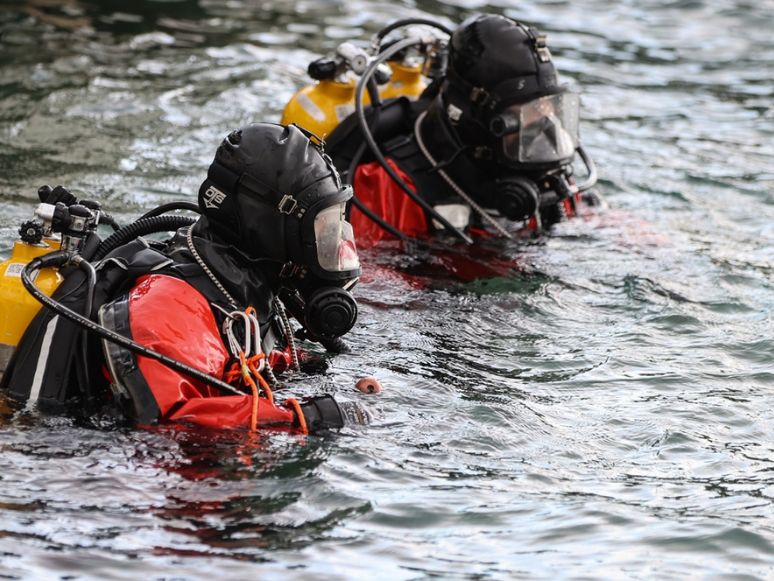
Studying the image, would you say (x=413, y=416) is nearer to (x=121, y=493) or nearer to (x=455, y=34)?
(x=121, y=493)

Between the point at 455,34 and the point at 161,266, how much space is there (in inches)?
112

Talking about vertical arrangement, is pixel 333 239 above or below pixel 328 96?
below

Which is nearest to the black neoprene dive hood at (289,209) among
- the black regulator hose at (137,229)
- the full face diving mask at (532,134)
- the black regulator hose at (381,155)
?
the black regulator hose at (137,229)

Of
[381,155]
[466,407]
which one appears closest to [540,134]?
[381,155]

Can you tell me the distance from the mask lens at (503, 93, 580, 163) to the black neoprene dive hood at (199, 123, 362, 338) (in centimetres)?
205

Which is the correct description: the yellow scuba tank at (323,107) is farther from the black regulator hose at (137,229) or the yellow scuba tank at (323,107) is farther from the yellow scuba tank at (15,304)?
the yellow scuba tank at (15,304)

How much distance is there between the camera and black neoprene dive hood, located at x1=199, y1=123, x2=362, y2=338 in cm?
335

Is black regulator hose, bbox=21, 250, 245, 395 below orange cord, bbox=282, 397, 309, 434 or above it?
above

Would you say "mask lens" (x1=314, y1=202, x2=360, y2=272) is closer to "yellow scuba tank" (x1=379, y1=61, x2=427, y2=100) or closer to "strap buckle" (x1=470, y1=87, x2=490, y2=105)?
"strap buckle" (x1=470, y1=87, x2=490, y2=105)

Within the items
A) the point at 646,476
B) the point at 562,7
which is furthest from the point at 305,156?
the point at 562,7

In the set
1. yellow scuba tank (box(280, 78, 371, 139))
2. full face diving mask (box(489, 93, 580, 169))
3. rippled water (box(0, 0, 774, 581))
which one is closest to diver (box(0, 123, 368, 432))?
rippled water (box(0, 0, 774, 581))

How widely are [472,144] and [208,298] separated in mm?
2540

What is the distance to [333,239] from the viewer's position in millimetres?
3402

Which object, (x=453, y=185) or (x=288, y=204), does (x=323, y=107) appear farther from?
(x=288, y=204)
